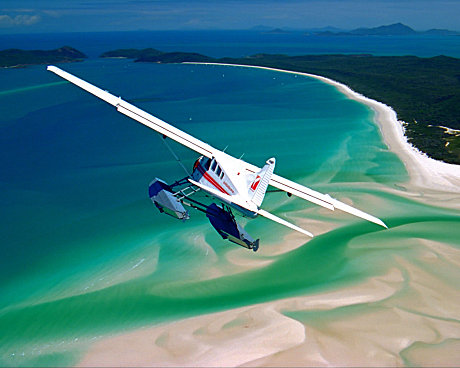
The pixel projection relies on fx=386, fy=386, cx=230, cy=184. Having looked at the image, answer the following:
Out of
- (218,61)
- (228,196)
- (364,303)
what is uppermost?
(218,61)

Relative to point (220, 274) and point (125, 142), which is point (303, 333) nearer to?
point (220, 274)

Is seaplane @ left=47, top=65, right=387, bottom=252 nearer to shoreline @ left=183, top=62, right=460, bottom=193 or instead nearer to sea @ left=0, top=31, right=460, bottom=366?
sea @ left=0, top=31, right=460, bottom=366

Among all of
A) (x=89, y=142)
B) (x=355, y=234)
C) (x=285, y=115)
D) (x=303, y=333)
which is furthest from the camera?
(x=285, y=115)

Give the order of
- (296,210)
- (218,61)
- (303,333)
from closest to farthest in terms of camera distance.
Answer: (303,333), (296,210), (218,61)

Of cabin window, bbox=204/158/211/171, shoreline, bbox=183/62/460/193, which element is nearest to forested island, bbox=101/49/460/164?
shoreline, bbox=183/62/460/193

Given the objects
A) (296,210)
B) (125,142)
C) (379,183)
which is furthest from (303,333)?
(125,142)

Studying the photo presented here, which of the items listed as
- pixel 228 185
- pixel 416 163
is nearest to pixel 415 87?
pixel 416 163
